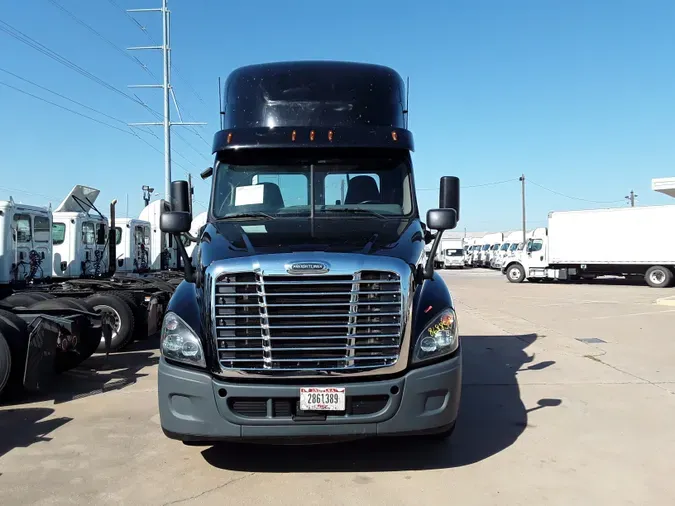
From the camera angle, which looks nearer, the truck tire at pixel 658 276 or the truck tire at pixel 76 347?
the truck tire at pixel 76 347

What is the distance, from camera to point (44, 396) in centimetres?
691

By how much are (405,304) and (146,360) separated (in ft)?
20.2

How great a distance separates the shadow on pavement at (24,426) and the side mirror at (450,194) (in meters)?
4.12

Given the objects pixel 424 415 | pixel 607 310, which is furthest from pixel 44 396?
pixel 607 310

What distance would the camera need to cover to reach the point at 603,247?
2686 cm

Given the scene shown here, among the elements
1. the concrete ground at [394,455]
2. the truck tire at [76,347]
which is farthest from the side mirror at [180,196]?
the truck tire at [76,347]

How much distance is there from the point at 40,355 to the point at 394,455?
12.8 ft

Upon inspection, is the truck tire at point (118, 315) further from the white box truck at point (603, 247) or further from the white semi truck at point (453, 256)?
the white semi truck at point (453, 256)

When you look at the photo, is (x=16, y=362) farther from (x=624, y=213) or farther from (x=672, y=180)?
(x=672, y=180)

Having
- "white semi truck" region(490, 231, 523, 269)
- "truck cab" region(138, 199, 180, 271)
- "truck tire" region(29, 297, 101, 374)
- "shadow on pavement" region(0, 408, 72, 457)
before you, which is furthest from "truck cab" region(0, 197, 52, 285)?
"white semi truck" region(490, 231, 523, 269)

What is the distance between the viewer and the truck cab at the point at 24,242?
10422 millimetres

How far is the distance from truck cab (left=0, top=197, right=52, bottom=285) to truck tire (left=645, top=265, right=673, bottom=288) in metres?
23.4

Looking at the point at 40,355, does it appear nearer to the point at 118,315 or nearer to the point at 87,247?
the point at 118,315

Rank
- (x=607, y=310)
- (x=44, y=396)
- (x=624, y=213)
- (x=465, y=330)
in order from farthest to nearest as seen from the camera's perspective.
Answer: (x=624, y=213)
(x=607, y=310)
(x=465, y=330)
(x=44, y=396)
